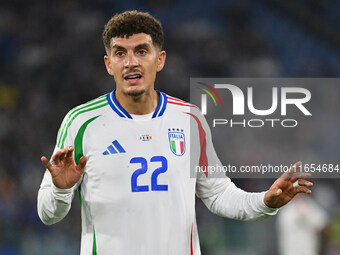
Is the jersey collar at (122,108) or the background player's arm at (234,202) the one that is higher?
the jersey collar at (122,108)

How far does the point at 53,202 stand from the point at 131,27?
1065mm

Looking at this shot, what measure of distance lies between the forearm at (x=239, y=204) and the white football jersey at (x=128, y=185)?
35 mm

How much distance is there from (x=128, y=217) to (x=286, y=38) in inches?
352

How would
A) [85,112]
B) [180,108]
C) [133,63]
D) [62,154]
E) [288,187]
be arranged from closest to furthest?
[62,154], [288,187], [133,63], [85,112], [180,108]

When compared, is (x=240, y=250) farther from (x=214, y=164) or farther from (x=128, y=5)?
(x=128, y=5)

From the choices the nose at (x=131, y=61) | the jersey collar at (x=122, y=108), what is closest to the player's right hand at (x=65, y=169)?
the jersey collar at (x=122, y=108)

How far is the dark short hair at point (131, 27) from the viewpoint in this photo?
3.74 meters

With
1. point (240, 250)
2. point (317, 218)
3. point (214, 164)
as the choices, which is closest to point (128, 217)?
point (214, 164)

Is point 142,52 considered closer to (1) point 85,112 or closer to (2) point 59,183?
(1) point 85,112

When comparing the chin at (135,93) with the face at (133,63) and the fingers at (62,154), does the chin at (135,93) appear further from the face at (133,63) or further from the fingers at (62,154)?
the fingers at (62,154)

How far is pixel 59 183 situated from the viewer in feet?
11.3

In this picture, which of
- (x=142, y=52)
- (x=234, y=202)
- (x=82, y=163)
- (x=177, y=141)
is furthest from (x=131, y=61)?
(x=234, y=202)

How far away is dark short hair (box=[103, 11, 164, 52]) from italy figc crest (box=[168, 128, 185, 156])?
20.2 inches

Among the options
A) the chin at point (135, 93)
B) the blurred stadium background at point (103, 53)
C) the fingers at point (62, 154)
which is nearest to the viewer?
the fingers at point (62, 154)
